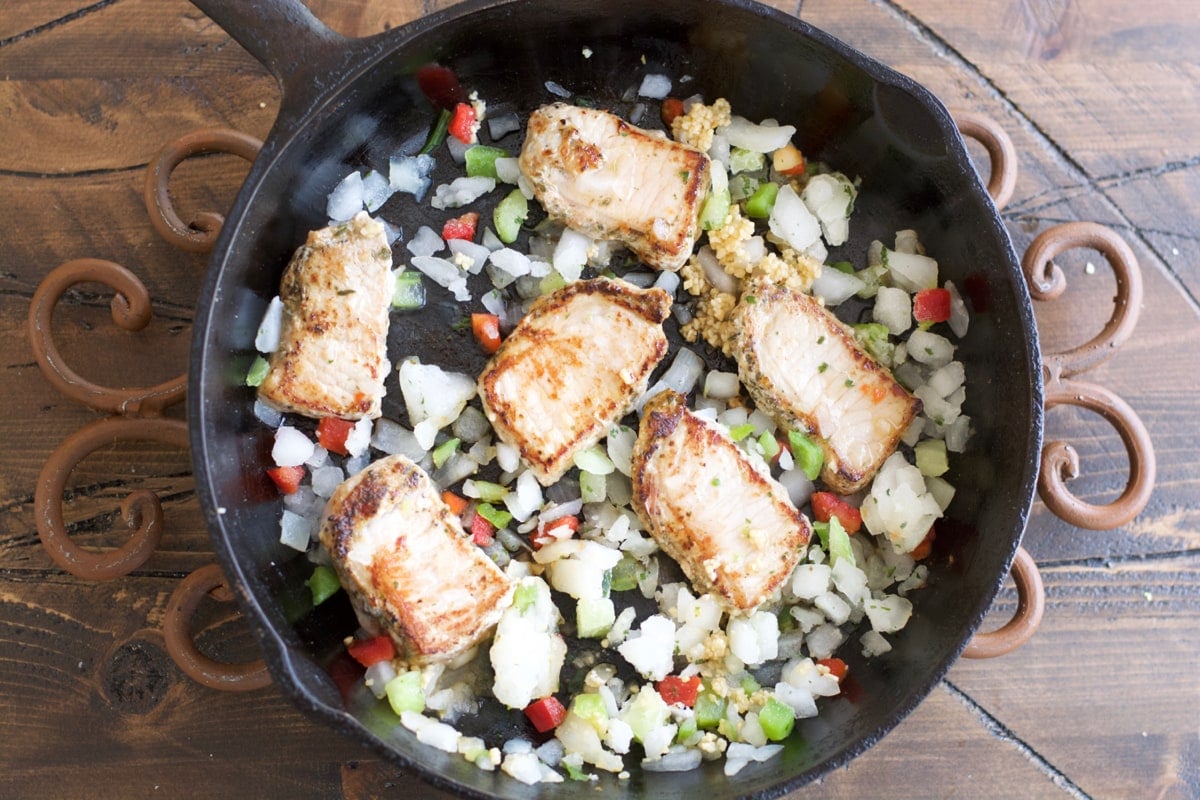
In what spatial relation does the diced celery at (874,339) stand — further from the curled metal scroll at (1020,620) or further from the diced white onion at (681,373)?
the curled metal scroll at (1020,620)

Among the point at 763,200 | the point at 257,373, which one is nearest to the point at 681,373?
the point at 763,200

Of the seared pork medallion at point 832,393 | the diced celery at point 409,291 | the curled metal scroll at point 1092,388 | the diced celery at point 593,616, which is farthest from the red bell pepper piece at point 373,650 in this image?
the curled metal scroll at point 1092,388

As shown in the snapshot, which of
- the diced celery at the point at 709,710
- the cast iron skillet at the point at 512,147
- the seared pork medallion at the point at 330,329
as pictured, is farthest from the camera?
the diced celery at the point at 709,710

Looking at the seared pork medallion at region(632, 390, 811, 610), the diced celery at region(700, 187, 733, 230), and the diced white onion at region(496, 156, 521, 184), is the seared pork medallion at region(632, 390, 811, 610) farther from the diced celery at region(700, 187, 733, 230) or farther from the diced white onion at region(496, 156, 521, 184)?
the diced white onion at region(496, 156, 521, 184)

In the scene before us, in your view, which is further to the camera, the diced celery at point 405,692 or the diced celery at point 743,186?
the diced celery at point 743,186

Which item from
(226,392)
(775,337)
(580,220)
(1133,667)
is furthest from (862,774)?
(226,392)

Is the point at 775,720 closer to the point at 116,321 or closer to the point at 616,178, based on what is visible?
the point at 616,178
